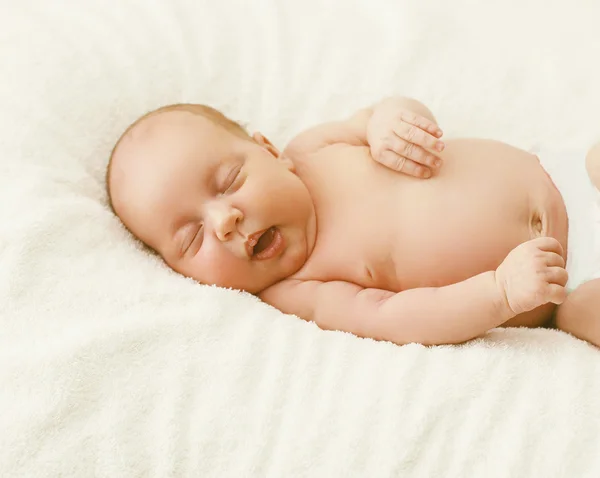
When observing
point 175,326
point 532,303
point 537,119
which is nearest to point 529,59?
point 537,119

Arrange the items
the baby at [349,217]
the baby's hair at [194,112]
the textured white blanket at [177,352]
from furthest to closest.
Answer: the baby's hair at [194,112], the baby at [349,217], the textured white blanket at [177,352]

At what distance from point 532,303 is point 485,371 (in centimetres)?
11

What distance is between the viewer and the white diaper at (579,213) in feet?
3.77

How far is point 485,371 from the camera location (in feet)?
3.06

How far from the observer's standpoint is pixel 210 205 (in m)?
1.13

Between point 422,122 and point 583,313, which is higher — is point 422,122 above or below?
above

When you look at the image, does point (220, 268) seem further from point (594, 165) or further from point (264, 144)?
point (594, 165)

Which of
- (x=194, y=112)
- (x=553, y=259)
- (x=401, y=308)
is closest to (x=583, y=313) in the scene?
(x=553, y=259)

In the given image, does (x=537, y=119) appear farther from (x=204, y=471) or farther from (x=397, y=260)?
(x=204, y=471)

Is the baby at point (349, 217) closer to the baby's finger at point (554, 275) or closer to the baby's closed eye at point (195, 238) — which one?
the baby's closed eye at point (195, 238)

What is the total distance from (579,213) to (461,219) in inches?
8.6

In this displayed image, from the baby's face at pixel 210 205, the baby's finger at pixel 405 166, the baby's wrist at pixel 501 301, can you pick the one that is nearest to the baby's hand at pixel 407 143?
the baby's finger at pixel 405 166

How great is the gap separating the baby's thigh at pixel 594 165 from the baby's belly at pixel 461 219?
2.6 inches

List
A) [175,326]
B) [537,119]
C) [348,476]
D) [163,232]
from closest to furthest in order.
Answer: [348,476]
[175,326]
[163,232]
[537,119]
